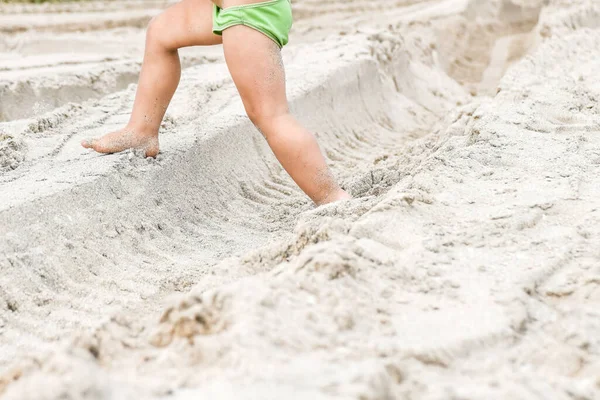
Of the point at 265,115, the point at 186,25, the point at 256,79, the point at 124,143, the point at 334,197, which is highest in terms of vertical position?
the point at 186,25

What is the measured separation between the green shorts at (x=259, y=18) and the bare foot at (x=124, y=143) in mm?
524

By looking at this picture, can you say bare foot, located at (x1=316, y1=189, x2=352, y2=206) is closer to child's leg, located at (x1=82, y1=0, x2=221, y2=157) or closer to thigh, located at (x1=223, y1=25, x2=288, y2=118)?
thigh, located at (x1=223, y1=25, x2=288, y2=118)

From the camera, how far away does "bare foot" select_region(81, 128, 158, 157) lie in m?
2.71

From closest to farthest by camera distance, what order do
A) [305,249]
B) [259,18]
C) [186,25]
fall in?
[305,249]
[259,18]
[186,25]

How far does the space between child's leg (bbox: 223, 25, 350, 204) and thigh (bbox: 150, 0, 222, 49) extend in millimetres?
185

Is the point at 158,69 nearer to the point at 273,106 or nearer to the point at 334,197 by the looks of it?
the point at 273,106

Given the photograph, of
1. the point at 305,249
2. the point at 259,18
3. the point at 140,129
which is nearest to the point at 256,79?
the point at 259,18

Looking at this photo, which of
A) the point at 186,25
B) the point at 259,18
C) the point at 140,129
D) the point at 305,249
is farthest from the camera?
the point at 140,129

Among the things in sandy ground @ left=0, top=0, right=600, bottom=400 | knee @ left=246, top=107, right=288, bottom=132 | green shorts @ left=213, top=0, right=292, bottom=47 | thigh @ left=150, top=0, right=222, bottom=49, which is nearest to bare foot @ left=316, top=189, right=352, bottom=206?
sandy ground @ left=0, top=0, right=600, bottom=400

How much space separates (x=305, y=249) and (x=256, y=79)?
88 centimetres

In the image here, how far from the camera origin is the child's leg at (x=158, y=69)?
2.61 metres

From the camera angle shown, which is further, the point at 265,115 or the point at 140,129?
the point at 140,129

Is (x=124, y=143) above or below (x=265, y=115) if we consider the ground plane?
below

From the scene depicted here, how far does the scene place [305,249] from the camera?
1.69 metres
